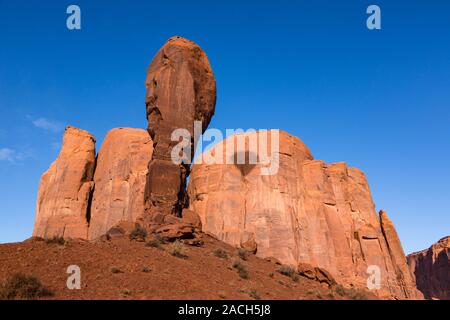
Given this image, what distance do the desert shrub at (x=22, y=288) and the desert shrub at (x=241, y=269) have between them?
7.53 m

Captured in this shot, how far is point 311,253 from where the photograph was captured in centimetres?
4109

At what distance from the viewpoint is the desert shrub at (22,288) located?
10.7 metres

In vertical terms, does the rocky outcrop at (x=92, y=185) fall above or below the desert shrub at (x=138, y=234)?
above

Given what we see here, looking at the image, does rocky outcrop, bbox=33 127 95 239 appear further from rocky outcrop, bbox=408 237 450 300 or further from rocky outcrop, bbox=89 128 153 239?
rocky outcrop, bbox=408 237 450 300

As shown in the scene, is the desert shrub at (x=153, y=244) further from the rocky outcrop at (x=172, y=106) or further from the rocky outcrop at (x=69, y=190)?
the rocky outcrop at (x=69, y=190)

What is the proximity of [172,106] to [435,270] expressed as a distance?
82994 mm

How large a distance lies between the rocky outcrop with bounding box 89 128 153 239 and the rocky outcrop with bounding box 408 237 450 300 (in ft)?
217

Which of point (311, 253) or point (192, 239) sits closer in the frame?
point (192, 239)

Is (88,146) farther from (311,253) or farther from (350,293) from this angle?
(350,293)

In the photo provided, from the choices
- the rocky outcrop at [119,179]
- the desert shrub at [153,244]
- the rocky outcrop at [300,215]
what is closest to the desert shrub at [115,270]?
the desert shrub at [153,244]

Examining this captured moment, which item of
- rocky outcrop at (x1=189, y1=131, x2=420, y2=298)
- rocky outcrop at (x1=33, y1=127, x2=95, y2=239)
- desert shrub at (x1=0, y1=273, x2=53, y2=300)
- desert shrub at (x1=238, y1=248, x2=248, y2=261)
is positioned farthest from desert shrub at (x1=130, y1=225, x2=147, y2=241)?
rocky outcrop at (x1=33, y1=127, x2=95, y2=239)

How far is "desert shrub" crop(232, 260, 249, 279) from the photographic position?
52.4ft
